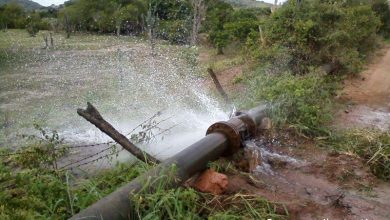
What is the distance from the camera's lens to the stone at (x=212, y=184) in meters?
4.30

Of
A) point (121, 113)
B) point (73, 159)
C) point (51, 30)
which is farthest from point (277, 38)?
point (51, 30)

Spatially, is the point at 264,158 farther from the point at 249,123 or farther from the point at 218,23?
the point at 218,23

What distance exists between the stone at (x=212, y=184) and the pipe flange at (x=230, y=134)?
0.94m

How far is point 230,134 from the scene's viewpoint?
529 centimetres

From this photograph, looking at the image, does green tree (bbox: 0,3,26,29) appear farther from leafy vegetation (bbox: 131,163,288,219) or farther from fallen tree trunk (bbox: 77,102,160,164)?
leafy vegetation (bbox: 131,163,288,219)

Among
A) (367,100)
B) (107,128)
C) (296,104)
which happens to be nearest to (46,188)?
(107,128)

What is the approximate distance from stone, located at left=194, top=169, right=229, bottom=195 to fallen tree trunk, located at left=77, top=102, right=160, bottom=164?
0.63 m

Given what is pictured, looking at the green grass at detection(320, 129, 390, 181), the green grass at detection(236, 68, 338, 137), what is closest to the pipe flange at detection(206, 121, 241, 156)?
the green grass at detection(236, 68, 338, 137)

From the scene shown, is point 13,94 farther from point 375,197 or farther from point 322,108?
point 375,197

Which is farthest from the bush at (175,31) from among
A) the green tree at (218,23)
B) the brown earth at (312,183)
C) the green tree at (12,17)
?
the brown earth at (312,183)

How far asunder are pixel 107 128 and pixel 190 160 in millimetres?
966

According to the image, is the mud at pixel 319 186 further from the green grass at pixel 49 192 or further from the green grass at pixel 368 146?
the green grass at pixel 49 192

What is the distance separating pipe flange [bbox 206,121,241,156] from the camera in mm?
5277

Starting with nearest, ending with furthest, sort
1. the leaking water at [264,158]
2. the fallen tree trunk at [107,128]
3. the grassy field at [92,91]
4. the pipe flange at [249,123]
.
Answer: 1. the fallen tree trunk at [107,128]
2. the leaking water at [264,158]
3. the pipe flange at [249,123]
4. the grassy field at [92,91]
